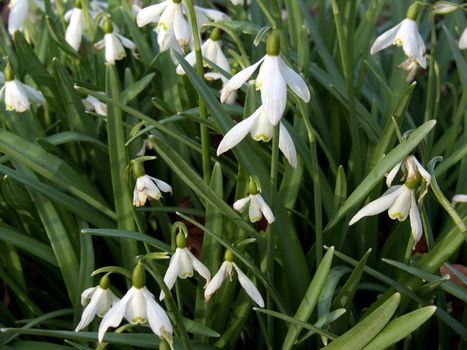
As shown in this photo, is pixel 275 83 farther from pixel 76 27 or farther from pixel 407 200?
pixel 76 27

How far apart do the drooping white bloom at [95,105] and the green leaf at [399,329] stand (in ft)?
3.73

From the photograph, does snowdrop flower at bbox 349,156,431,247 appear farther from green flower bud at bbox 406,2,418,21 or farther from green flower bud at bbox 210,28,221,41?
green flower bud at bbox 210,28,221,41

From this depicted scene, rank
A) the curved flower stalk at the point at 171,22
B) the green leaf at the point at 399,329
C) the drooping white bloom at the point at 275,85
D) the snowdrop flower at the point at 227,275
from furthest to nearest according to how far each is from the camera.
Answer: the curved flower stalk at the point at 171,22, the snowdrop flower at the point at 227,275, the green leaf at the point at 399,329, the drooping white bloom at the point at 275,85

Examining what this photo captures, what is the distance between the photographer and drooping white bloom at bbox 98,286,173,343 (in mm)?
1361

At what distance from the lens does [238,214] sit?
166 cm

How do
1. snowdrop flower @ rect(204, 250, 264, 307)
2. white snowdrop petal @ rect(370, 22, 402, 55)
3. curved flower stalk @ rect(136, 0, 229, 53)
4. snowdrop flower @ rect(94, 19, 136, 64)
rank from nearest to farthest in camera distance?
snowdrop flower @ rect(204, 250, 264, 307) → curved flower stalk @ rect(136, 0, 229, 53) → white snowdrop petal @ rect(370, 22, 402, 55) → snowdrop flower @ rect(94, 19, 136, 64)

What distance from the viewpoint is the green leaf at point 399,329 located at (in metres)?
1.44

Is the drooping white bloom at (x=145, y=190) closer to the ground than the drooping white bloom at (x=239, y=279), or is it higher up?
higher up

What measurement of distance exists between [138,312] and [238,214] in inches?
15.0

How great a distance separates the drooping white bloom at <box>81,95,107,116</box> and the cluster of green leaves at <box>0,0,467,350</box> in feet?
0.19

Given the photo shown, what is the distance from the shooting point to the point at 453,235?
1.64 m

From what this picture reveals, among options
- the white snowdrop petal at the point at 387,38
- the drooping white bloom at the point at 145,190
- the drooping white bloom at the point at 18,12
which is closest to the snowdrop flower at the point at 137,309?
the drooping white bloom at the point at 145,190

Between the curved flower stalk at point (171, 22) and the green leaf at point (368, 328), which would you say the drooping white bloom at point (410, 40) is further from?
the green leaf at point (368, 328)

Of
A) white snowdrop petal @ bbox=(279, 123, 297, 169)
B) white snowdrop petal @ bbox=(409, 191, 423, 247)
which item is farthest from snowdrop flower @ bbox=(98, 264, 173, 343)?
white snowdrop petal @ bbox=(409, 191, 423, 247)
